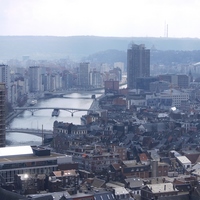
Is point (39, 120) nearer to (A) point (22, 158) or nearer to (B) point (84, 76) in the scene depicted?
(A) point (22, 158)

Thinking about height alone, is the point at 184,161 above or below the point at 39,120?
above

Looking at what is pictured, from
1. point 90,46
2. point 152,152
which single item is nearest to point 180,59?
point 90,46

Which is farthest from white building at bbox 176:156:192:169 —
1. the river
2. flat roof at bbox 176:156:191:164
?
the river

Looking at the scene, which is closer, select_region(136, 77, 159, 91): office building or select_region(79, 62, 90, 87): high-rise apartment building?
select_region(136, 77, 159, 91): office building

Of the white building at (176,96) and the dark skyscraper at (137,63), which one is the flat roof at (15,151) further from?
the dark skyscraper at (137,63)

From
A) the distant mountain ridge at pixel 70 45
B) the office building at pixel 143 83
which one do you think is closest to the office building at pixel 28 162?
the office building at pixel 143 83

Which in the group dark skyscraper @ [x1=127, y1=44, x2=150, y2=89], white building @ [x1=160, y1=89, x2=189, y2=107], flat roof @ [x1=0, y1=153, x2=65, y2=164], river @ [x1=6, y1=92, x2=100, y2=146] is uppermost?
dark skyscraper @ [x1=127, y1=44, x2=150, y2=89]

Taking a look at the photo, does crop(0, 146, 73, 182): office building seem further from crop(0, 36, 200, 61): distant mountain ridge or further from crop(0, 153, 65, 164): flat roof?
crop(0, 36, 200, 61): distant mountain ridge

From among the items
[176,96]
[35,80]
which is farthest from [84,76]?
[176,96]
